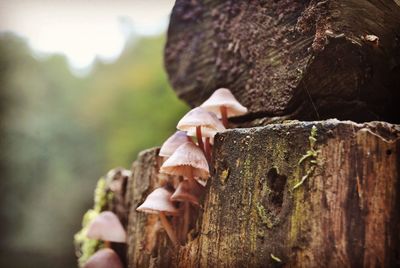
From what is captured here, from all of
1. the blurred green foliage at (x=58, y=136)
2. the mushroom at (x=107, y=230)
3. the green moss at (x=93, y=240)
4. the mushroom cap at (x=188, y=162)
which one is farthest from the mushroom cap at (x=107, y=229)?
the blurred green foliage at (x=58, y=136)

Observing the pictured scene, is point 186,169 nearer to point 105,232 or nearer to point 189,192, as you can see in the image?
point 189,192

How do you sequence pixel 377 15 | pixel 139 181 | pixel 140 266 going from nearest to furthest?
pixel 377 15 → pixel 140 266 → pixel 139 181

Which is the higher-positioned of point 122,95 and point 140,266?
point 122,95

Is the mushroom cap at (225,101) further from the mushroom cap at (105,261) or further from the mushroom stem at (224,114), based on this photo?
the mushroom cap at (105,261)

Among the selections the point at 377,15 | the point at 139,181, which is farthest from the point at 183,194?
the point at 377,15

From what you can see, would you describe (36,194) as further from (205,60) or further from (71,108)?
(205,60)
